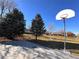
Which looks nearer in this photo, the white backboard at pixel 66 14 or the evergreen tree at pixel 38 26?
the white backboard at pixel 66 14

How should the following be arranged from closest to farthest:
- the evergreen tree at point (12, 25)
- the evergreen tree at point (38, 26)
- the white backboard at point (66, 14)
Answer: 1. the white backboard at point (66, 14)
2. the evergreen tree at point (12, 25)
3. the evergreen tree at point (38, 26)

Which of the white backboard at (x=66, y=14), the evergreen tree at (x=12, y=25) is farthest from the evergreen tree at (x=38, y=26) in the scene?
the white backboard at (x=66, y=14)

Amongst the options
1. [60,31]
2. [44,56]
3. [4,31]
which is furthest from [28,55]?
[60,31]

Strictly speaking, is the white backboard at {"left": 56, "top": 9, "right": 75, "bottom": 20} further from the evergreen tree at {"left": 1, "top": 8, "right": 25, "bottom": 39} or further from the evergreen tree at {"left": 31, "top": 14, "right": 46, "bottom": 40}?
the evergreen tree at {"left": 31, "top": 14, "right": 46, "bottom": 40}

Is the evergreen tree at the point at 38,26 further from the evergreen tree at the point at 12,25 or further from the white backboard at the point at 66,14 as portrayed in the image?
the white backboard at the point at 66,14

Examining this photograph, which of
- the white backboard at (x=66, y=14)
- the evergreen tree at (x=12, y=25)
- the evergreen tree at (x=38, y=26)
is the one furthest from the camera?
the evergreen tree at (x=38, y=26)

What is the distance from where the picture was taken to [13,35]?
23969 mm

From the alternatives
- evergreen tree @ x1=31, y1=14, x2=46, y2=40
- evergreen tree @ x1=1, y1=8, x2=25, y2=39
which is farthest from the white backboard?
evergreen tree @ x1=31, y1=14, x2=46, y2=40

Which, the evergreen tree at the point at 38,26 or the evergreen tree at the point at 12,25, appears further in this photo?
the evergreen tree at the point at 38,26

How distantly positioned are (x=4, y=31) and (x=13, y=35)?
1226 millimetres

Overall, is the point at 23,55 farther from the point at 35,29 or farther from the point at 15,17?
the point at 35,29

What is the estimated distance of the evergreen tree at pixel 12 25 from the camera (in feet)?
76.8

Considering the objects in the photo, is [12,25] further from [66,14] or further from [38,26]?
[66,14]

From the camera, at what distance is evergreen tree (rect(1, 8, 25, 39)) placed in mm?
23422
